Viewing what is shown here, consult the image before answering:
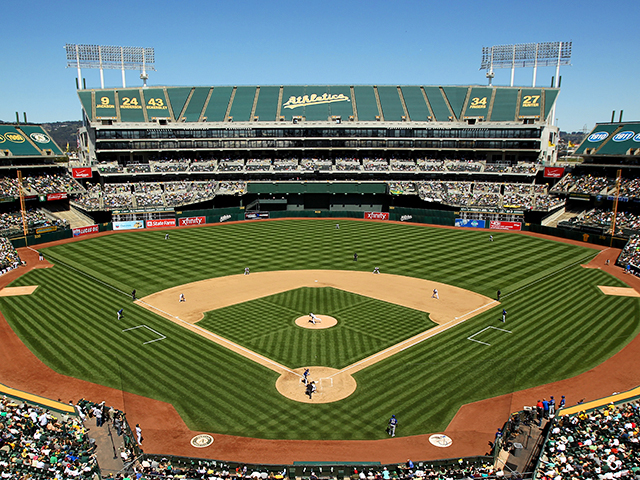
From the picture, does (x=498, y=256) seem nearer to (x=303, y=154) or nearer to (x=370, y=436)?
(x=370, y=436)

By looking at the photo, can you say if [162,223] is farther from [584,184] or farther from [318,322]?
[584,184]

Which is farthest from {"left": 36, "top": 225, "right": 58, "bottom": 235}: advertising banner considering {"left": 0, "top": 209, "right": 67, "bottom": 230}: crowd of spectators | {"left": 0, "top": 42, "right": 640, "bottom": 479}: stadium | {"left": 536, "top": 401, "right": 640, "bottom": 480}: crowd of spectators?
{"left": 536, "top": 401, "right": 640, "bottom": 480}: crowd of spectators

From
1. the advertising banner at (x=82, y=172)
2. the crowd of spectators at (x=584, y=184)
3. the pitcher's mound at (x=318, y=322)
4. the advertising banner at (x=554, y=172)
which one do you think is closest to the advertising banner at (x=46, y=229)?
the advertising banner at (x=82, y=172)

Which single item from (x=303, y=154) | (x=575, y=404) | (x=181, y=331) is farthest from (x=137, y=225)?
(x=575, y=404)

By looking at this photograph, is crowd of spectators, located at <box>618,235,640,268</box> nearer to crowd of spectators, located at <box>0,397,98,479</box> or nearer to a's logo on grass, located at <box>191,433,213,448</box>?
a's logo on grass, located at <box>191,433,213,448</box>

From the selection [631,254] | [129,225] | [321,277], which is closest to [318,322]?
[321,277]

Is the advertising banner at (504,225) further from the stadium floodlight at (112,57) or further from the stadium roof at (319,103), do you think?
the stadium floodlight at (112,57)
